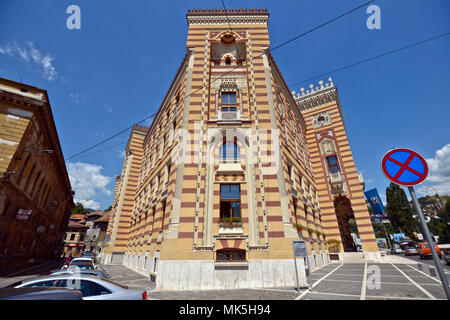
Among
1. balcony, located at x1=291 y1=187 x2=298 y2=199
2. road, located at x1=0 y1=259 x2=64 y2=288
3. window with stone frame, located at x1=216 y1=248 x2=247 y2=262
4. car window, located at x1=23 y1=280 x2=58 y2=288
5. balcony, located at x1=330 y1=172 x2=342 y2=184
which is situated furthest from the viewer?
balcony, located at x1=330 y1=172 x2=342 y2=184

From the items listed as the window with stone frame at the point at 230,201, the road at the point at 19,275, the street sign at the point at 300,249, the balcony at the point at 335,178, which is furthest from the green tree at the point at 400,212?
the road at the point at 19,275

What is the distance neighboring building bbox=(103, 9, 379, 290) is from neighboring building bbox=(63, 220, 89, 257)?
48.7 m

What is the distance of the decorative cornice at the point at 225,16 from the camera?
58.0 ft

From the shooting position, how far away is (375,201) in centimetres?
2802

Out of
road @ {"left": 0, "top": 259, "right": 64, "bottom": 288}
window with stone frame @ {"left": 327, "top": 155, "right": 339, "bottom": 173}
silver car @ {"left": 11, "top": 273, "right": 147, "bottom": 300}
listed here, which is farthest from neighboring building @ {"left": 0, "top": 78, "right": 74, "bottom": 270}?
window with stone frame @ {"left": 327, "top": 155, "right": 339, "bottom": 173}

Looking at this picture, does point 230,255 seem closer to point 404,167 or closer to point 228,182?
point 228,182

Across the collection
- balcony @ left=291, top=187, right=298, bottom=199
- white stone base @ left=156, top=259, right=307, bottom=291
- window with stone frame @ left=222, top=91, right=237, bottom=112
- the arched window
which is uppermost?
window with stone frame @ left=222, top=91, right=237, bottom=112

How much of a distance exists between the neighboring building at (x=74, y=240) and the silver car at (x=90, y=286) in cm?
6154

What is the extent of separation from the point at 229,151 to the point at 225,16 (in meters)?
13.1

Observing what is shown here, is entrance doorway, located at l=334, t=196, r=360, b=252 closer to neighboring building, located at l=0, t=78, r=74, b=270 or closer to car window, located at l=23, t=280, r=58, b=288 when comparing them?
A: car window, located at l=23, t=280, r=58, b=288

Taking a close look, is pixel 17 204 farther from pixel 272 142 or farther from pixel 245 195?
pixel 272 142

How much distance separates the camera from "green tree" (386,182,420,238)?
52625 millimetres
